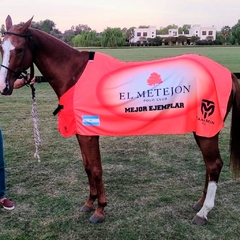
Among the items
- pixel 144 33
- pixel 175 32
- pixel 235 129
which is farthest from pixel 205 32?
pixel 235 129

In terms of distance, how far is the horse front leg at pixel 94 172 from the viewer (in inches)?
121

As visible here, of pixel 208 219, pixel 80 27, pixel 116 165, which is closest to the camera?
pixel 208 219

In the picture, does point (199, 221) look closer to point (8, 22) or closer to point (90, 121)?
point (90, 121)

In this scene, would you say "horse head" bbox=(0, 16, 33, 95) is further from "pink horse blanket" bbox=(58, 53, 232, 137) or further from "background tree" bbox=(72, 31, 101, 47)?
"background tree" bbox=(72, 31, 101, 47)

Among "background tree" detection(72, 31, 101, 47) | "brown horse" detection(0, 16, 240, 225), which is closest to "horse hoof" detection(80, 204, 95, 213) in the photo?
"brown horse" detection(0, 16, 240, 225)

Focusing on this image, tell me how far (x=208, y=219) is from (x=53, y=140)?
3296mm

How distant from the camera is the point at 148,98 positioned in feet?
Result: 9.94

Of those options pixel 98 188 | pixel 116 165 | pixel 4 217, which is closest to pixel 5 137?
pixel 116 165

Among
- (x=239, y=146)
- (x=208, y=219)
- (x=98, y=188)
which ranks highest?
(x=239, y=146)

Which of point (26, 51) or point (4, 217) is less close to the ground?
point (26, 51)

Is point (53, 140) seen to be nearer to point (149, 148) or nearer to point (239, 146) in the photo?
point (149, 148)

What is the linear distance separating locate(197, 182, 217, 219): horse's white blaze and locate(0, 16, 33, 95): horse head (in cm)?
210

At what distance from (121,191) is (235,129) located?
1485 mm

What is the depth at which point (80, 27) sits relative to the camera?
109m
